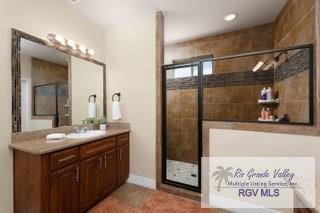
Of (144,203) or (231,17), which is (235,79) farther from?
(144,203)

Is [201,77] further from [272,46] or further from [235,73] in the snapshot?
[272,46]

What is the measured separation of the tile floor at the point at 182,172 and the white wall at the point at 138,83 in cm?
35

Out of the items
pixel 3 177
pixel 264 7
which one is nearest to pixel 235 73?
pixel 264 7

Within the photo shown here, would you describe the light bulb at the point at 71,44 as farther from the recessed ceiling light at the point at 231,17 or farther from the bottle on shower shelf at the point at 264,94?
the bottle on shower shelf at the point at 264,94

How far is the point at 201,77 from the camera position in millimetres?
2252

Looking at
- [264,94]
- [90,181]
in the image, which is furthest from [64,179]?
[264,94]

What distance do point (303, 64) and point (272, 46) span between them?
1.37 meters

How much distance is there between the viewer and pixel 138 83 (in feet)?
8.59

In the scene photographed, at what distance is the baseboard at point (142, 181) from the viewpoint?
2.50 m

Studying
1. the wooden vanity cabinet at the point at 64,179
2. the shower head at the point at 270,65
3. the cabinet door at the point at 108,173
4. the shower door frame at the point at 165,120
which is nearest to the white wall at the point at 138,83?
the shower door frame at the point at 165,120

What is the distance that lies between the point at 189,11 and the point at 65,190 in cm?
277

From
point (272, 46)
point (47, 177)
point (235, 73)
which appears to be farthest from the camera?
point (235, 73)

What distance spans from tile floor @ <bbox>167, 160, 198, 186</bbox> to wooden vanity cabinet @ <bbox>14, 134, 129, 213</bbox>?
0.98 m

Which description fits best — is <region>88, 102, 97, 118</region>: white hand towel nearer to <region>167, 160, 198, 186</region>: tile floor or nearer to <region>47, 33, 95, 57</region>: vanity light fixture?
<region>47, 33, 95, 57</region>: vanity light fixture
